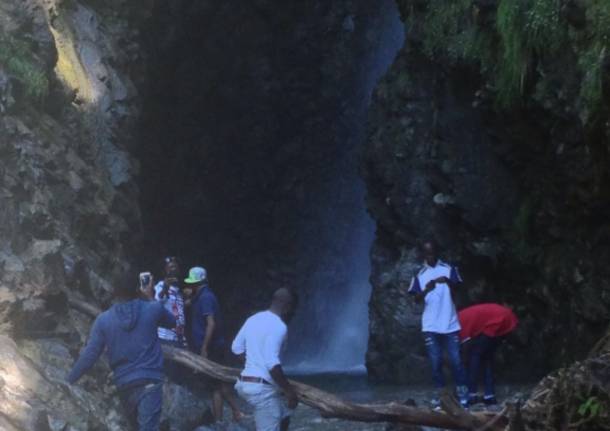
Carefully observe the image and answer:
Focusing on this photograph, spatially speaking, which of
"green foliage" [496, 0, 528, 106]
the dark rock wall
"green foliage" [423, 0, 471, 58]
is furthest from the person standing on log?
the dark rock wall

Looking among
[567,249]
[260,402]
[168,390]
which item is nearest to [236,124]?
[567,249]

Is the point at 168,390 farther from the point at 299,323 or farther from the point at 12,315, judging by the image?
the point at 299,323

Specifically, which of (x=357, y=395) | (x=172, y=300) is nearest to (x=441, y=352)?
(x=172, y=300)

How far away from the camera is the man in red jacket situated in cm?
1185

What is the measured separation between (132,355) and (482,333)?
15.9ft

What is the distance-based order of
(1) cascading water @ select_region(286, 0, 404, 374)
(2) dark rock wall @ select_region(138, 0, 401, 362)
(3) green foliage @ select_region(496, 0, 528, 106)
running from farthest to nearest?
(1) cascading water @ select_region(286, 0, 404, 374) < (2) dark rock wall @ select_region(138, 0, 401, 362) < (3) green foliage @ select_region(496, 0, 528, 106)

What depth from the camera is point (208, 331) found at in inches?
453

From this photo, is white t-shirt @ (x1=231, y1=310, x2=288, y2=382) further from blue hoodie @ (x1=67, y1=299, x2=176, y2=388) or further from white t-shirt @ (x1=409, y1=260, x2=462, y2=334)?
white t-shirt @ (x1=409, y1=260, x2=462, y2=334)

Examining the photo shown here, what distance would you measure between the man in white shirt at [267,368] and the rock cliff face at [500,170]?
4490mm

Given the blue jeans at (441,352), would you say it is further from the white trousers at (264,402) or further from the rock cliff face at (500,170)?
the white trousers at (264,402)

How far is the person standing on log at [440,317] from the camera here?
39.1ft

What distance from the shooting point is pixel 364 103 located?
25.3 meters

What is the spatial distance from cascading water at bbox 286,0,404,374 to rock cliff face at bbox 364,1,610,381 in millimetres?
6260

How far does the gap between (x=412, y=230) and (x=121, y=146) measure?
5.15 metres
